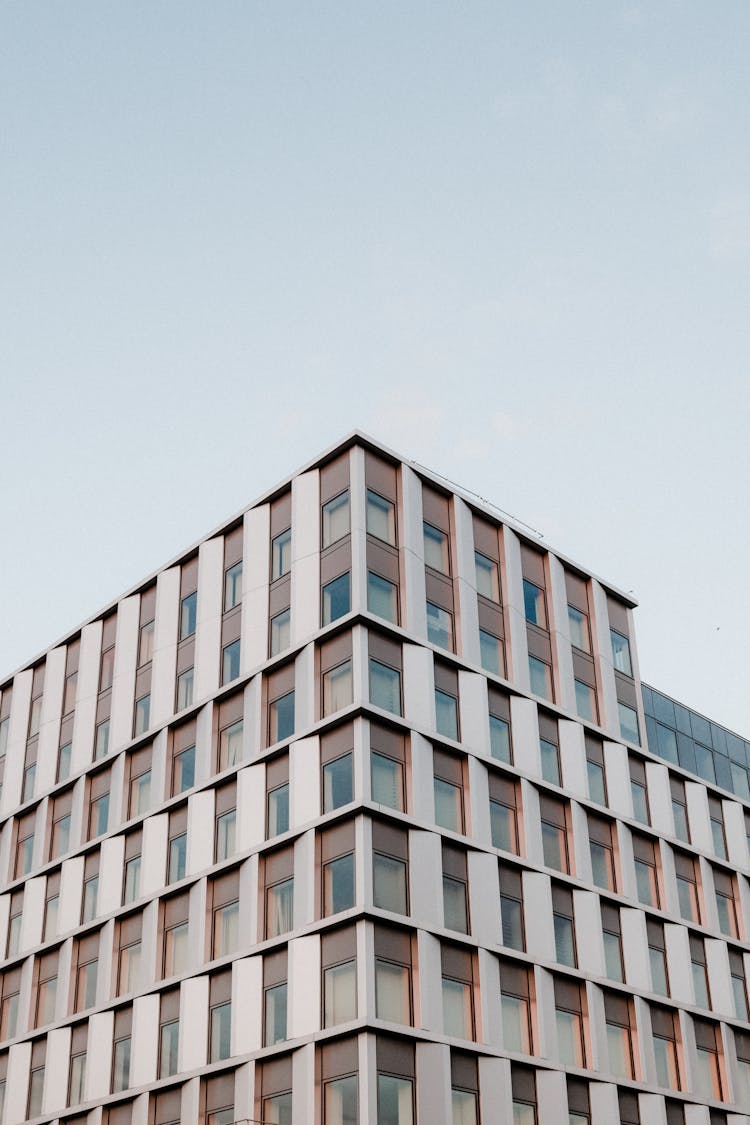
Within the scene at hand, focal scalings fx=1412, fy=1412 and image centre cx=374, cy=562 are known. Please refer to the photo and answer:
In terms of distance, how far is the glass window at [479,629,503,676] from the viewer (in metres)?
55.6

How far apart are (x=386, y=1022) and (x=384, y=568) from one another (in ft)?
54.4

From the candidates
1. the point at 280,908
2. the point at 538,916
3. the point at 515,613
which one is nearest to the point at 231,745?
the point at 280,908

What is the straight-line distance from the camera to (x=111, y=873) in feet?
190

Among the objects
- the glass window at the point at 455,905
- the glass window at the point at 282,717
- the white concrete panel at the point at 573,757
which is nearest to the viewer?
the glass window at the point at 455,905

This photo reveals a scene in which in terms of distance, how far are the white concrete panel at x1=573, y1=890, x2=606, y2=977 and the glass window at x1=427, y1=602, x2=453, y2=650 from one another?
1096 centimetres

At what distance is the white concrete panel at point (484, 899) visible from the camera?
162 ft

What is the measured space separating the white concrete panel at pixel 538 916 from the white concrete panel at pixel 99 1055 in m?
16.6

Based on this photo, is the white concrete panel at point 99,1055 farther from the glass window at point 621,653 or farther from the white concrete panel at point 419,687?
the glass window at point 621,653

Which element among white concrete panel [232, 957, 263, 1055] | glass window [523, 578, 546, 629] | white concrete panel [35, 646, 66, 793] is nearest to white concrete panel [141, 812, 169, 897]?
white concrete panel [232, 957, 263, 1055]

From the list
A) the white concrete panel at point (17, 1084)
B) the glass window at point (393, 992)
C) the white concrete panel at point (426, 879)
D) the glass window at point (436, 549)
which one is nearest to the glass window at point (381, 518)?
the glass window at point (436, 549)

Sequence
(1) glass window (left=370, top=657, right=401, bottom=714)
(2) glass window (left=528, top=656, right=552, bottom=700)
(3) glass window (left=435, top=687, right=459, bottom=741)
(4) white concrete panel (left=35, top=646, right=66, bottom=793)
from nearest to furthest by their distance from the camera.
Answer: (1) glass window (left=370, top=657, right=401, bottom=714) < (3) glass window (left=435, top=687, right=459, bottom=741) < (2) glass window (left=528, top=656, right=552, bottom=700) < (4) white concrete panel (left=35, top=646, right=66, bottom=793)

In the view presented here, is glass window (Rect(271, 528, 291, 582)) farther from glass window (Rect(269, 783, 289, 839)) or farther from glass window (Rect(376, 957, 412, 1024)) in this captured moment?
glass window (Rect(376, 957, 412, 1024))

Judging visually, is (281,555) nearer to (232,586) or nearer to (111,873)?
(232,586)

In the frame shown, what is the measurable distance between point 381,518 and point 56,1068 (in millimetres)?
25617
